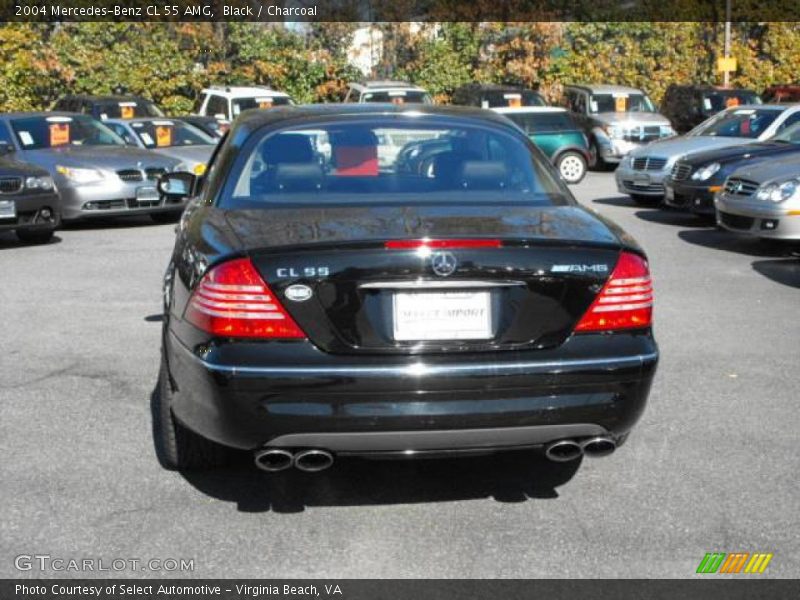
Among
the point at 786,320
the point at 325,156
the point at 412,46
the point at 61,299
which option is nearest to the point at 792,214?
the point at 786,320

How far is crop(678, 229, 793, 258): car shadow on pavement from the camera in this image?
41.6 feet

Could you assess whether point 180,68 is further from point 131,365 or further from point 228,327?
point 228,327

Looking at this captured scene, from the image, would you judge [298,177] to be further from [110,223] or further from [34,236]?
[110,223]

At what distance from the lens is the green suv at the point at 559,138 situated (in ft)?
72.8

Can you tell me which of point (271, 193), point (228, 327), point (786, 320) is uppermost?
point (271, 193)

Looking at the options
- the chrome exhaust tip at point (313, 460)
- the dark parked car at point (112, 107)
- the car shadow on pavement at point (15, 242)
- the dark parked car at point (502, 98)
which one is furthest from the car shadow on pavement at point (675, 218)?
the chrome exhaust tip at point (313, 460)

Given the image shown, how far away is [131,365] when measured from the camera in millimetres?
7328

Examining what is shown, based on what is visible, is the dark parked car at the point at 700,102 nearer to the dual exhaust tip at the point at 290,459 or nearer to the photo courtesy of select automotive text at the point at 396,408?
the photo courtesy of select automotive text at the point at 396,408

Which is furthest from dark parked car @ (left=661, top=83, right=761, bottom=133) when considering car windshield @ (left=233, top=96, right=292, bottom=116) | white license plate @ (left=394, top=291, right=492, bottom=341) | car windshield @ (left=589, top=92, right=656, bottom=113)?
white license plate @ (left=394, top=291, right=492, bottom=341)

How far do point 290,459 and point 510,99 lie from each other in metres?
22.4

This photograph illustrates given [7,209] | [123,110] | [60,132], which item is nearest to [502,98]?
[123,110]

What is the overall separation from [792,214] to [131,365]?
7130 millimetres

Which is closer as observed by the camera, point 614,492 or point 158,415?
point 614,492

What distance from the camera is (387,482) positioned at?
17.0ft
